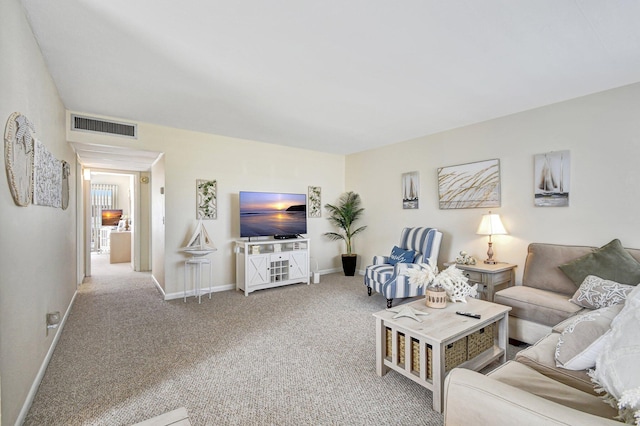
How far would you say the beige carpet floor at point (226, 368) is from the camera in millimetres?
1761

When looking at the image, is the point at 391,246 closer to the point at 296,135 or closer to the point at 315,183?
the point at 315,183

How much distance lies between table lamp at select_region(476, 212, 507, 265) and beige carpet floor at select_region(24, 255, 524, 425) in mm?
1533

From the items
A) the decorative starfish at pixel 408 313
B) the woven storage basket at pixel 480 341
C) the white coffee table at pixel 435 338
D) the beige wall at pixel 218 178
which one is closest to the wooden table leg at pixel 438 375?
the white coffee table at pixel 435 338

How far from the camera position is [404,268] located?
362 centimetres

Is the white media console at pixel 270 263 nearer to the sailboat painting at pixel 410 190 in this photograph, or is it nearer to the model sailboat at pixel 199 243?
the model sailboat at pixel 199 243

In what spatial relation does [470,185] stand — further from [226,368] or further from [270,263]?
[226,368]

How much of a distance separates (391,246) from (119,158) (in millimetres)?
4788

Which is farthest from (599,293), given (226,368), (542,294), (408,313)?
(226,368)

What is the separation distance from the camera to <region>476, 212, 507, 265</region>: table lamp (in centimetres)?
354

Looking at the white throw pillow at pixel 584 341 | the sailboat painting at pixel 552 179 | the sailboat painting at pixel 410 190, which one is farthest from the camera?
the sailboat painting at pixel 410 190

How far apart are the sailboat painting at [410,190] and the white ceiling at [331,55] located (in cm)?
126

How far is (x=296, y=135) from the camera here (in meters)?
4.56

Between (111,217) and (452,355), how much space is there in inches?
435

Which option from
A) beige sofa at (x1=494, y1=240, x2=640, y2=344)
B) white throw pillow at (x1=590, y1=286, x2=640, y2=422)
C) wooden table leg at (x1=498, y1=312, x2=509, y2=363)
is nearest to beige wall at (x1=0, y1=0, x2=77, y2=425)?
white throw pillow at (x1=590, y1=286, x2=640, y2=422)
